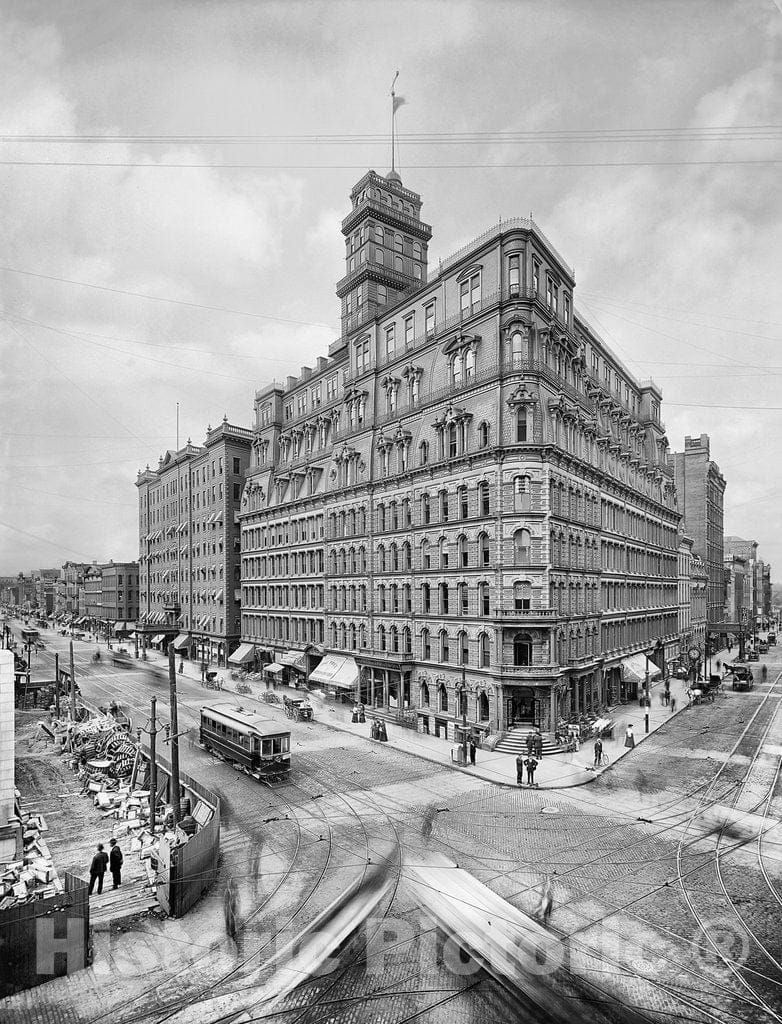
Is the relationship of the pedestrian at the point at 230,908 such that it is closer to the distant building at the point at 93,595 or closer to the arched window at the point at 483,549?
the arched window at the point at 483,549

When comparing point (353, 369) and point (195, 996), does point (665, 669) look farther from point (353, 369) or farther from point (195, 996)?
point (195, 996)

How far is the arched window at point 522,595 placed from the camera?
36.7 metres

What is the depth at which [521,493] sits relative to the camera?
37219 mm

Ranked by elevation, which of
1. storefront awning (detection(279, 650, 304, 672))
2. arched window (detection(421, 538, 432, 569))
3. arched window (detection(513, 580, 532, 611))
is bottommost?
storefront awning (detection(279, 650, 304, 672))

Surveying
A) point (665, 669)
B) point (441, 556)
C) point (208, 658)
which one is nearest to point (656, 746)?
point (441, 556)

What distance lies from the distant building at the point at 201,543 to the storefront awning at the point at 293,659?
44.5 ft

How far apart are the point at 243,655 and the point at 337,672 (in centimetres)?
2159

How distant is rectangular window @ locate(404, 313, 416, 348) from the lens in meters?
46.4

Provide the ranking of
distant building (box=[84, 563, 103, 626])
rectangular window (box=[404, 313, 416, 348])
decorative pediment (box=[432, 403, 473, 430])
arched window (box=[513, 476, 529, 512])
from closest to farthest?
arched window (box=[513, 476, 529, 512]), decorative pediment (box=[432, 403, 473, 430]), rectangular window (box=[404, 313, 416, 348]), distant building (box=[84, 563, 103, 626])

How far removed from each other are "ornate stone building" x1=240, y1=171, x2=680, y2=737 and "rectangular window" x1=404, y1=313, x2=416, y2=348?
183mm

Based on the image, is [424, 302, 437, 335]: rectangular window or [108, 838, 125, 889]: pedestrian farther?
[424, 302, 437, 335]: rectangular window

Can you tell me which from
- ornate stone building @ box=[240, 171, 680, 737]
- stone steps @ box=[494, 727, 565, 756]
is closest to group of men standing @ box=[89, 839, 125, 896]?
stone steps @ box=[494, 727, 565, 756]

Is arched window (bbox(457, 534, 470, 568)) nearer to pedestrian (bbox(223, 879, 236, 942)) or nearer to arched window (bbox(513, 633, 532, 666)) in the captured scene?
arched window (bbox(513, 633, 532, 666))

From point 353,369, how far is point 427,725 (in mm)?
29787
